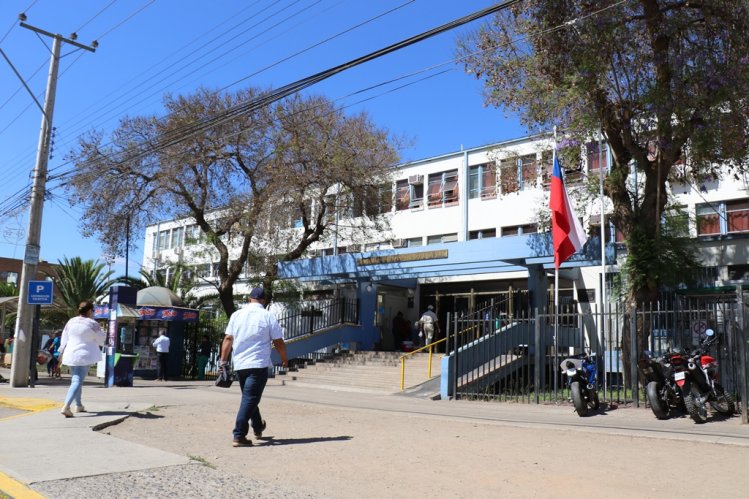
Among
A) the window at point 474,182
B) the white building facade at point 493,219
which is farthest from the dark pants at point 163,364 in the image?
the window at point 474,182

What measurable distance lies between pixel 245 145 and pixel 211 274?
8.59 meters

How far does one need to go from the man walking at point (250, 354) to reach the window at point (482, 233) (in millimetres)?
23813

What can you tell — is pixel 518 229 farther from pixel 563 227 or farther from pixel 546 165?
pixel 563 227

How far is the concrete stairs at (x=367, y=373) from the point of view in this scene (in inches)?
696

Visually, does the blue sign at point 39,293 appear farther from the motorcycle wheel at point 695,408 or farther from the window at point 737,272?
the window at point 737,272

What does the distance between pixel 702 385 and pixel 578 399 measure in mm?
1929

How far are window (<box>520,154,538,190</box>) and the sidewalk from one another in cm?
918

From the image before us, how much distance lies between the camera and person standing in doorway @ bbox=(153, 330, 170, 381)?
2127cm

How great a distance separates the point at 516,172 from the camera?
20484 mm

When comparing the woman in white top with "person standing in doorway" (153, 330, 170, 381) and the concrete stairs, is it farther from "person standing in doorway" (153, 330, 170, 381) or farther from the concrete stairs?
"person standing in doorway" (153, 330, 170, 381)

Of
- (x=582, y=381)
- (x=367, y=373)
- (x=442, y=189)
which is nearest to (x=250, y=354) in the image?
(x=582, y=381)

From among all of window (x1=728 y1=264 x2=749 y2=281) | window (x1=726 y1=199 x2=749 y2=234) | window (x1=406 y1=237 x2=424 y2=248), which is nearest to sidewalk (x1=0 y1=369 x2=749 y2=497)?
window (x1=728 y1=264 x2=749 y2=281)

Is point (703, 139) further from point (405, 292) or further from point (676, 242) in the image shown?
point (405, 292)

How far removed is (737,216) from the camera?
2477cm
